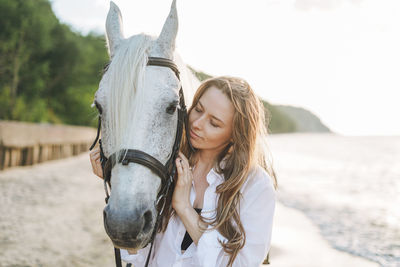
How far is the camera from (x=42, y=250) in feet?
14.5

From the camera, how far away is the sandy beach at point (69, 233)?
4.30 m

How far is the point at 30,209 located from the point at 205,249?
5616 mm

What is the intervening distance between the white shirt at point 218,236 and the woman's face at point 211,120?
0.74 feet

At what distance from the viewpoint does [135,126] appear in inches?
62.7

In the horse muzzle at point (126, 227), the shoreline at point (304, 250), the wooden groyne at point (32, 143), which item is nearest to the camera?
the horse muzzle at point (126, 227)

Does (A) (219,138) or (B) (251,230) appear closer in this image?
(B) (251,230)

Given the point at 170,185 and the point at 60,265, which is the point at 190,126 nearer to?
the point at 170,185

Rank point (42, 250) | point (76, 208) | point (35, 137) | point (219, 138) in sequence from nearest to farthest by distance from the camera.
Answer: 1. point (219, 138)
2. point (42, 250)
3. point (76, 208)
4. point (35, 137)

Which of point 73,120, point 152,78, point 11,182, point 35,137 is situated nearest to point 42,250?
point 152,78

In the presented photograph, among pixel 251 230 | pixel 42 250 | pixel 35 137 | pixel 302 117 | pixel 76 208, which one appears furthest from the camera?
pixel 302 117

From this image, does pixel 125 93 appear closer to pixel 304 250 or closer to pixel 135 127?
pixel 135 127

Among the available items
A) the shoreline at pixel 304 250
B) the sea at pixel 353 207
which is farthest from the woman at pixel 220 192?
the shoreline at pixel 304 250

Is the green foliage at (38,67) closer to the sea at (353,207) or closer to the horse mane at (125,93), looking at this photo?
the sea at (353,207)

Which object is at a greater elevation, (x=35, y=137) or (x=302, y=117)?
(x=35, y=137)
